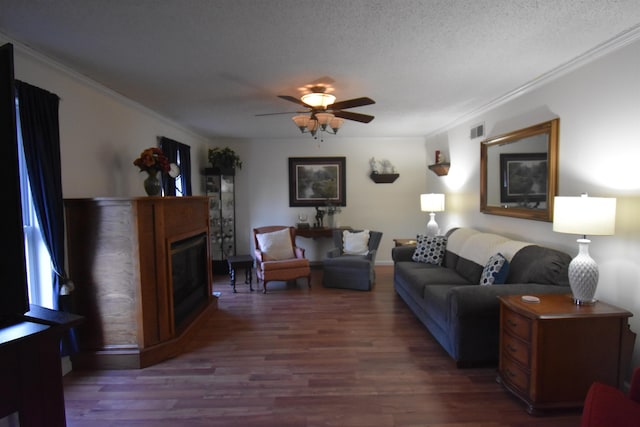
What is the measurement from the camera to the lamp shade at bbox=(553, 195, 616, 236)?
2170 millimetres

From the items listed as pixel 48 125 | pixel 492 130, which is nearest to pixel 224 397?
pixel 48 125

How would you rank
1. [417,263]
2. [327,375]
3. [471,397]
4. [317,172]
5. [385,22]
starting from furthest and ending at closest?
[317,172] → [417,263] → [327,375] → [471,397] → [385,22]

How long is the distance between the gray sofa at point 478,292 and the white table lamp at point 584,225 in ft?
1.21

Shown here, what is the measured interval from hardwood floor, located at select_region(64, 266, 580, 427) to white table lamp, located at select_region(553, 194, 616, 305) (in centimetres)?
82

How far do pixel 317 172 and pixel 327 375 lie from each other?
432cm

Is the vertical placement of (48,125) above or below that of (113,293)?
above

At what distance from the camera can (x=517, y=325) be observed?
7.59 ft

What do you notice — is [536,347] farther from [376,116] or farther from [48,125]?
[48,125]

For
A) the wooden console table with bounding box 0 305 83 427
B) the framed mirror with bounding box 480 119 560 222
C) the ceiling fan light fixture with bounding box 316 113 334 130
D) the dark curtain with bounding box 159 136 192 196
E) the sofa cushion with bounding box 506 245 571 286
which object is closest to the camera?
the wooden console table with bounding box 0 305 83 427

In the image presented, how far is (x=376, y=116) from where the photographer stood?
466 cm

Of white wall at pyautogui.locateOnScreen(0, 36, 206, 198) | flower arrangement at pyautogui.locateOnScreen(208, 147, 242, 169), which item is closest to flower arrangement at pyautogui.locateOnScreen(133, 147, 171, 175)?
white wall at pyautogui.locateOnScreen(0, 36, 206, 198)

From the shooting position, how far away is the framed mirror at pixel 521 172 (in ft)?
10.2

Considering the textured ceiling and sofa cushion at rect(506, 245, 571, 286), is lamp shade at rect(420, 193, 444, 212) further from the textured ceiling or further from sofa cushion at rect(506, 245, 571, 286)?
sofa cushion at rect(506, 245, 571, 286)

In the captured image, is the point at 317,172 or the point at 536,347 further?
the point at 317,172
